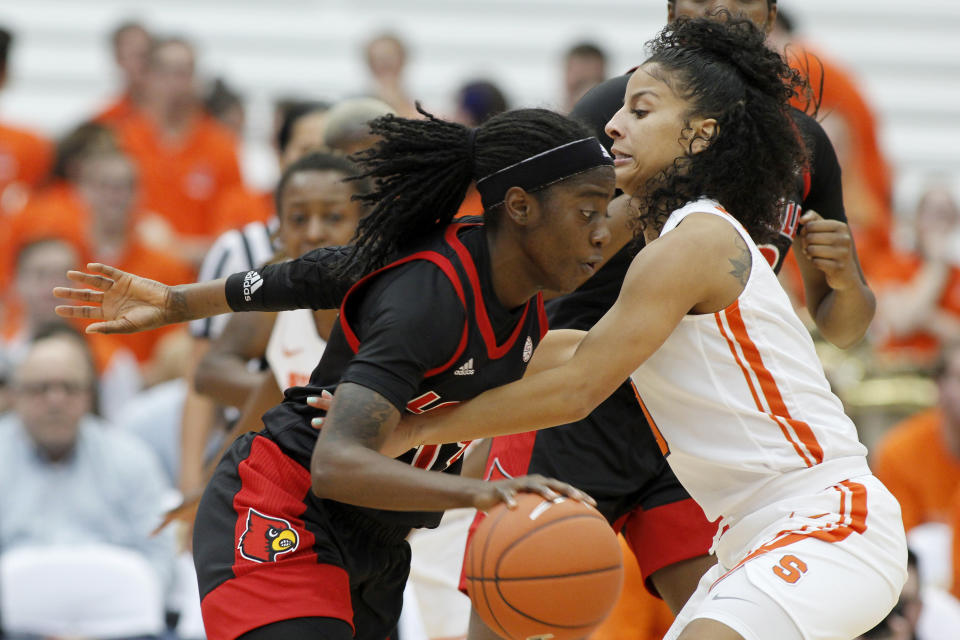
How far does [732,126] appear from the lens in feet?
12.3

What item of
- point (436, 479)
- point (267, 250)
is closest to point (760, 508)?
point (436, 479)

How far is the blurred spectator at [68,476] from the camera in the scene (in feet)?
22.3

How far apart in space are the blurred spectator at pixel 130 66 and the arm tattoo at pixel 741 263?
24.7ft

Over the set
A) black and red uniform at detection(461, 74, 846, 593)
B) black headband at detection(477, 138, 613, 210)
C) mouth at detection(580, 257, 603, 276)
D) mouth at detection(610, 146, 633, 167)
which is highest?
black headband at detection(477, 138, 613, 210)

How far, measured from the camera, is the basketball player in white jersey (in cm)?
339

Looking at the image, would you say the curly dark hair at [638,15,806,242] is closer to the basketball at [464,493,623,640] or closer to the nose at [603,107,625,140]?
the nose at [603,107,625,140]

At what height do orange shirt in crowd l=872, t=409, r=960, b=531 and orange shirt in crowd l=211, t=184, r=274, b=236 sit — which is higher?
orange shirt in crowd l=211, t=184, r=274, b=236

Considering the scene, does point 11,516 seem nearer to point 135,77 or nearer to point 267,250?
point 267,250

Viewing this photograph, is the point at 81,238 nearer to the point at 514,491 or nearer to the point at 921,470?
the point at 921,470

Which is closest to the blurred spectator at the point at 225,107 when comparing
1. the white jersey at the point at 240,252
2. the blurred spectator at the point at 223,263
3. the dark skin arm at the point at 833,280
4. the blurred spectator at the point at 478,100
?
the blurred spectator at the point at 478,100

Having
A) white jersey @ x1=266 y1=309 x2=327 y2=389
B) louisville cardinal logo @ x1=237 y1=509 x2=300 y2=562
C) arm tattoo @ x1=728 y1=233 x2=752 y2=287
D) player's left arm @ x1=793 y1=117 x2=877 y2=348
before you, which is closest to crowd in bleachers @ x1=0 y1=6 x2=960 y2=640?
white jersey @ x1=266 y1=309 x2=327 y2=389

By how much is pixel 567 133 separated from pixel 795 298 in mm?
4498

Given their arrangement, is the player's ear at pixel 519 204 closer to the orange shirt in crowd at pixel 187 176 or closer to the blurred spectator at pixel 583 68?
the blurred spectator at pixel 583 68

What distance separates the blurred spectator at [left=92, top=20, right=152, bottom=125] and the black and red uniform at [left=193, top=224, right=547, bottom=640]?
271 inches
